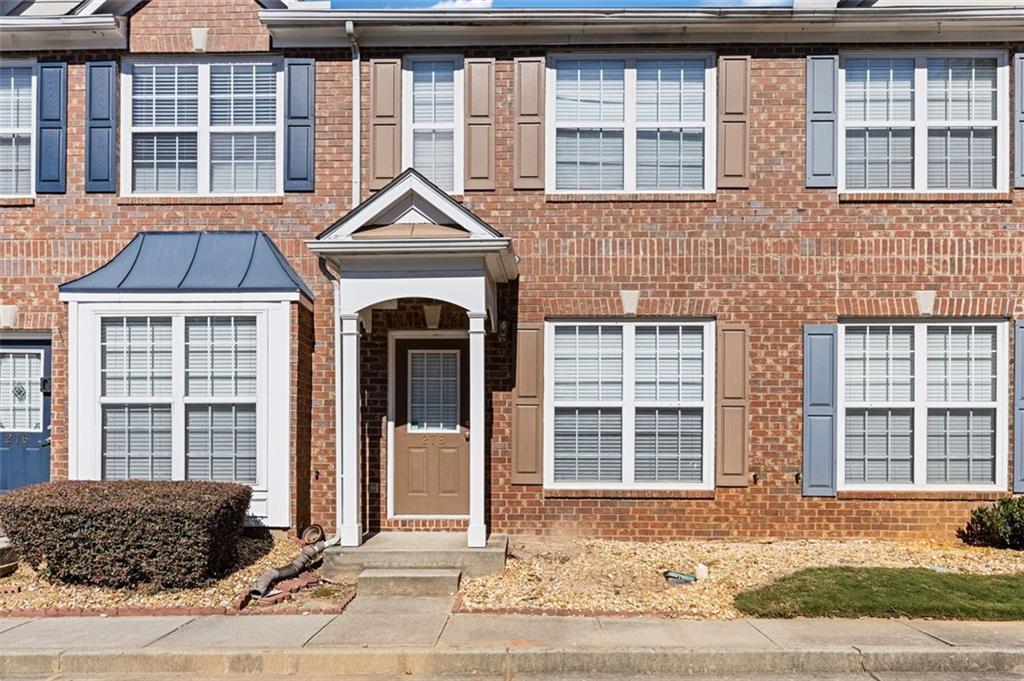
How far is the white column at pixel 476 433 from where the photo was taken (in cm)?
811

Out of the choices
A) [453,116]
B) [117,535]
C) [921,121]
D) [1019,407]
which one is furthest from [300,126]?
[1019,407]

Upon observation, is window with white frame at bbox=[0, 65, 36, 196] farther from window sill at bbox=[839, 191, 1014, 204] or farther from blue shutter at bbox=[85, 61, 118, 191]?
window sill at bbox=[839, 191, 1014, 204]

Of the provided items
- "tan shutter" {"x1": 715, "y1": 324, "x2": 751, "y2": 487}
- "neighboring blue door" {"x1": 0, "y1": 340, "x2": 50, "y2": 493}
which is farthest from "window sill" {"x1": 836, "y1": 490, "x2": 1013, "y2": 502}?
"neighboring blue door" {"x1": 0, "y1": 340, "x2": 50, "y2": 493}

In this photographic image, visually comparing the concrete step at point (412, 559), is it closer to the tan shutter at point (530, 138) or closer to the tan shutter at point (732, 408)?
the tan shutter at point (732, 408)

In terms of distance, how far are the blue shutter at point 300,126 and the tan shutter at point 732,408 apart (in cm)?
525

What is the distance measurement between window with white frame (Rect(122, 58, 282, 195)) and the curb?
5.51 metres

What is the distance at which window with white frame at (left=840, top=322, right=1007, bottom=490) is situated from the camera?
907 cm

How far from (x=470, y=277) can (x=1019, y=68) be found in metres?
6.85

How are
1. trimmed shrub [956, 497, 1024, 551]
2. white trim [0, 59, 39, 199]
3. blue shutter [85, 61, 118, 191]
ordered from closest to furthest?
trimmed shrub [956, 497, 1024, 551] < blue shutter [85, 61, 118, 191] < white trim [0, 59, 39, 199]

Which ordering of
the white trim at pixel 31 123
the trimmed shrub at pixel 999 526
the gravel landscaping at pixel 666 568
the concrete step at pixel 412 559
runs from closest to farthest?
1. the gravel landscaping at pixel 666 568
2. the concrete step at pixel 412 559
3. the trimmed shrub at pixel 999 526
4. the white trim at pixel 31 123

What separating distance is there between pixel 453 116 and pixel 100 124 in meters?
4.20

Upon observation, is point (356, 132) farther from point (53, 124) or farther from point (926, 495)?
point (926, 495)

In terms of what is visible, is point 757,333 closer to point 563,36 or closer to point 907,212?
point 907,212

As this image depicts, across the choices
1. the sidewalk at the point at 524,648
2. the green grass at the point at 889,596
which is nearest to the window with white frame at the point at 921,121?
the green grass at the point at 889,596
